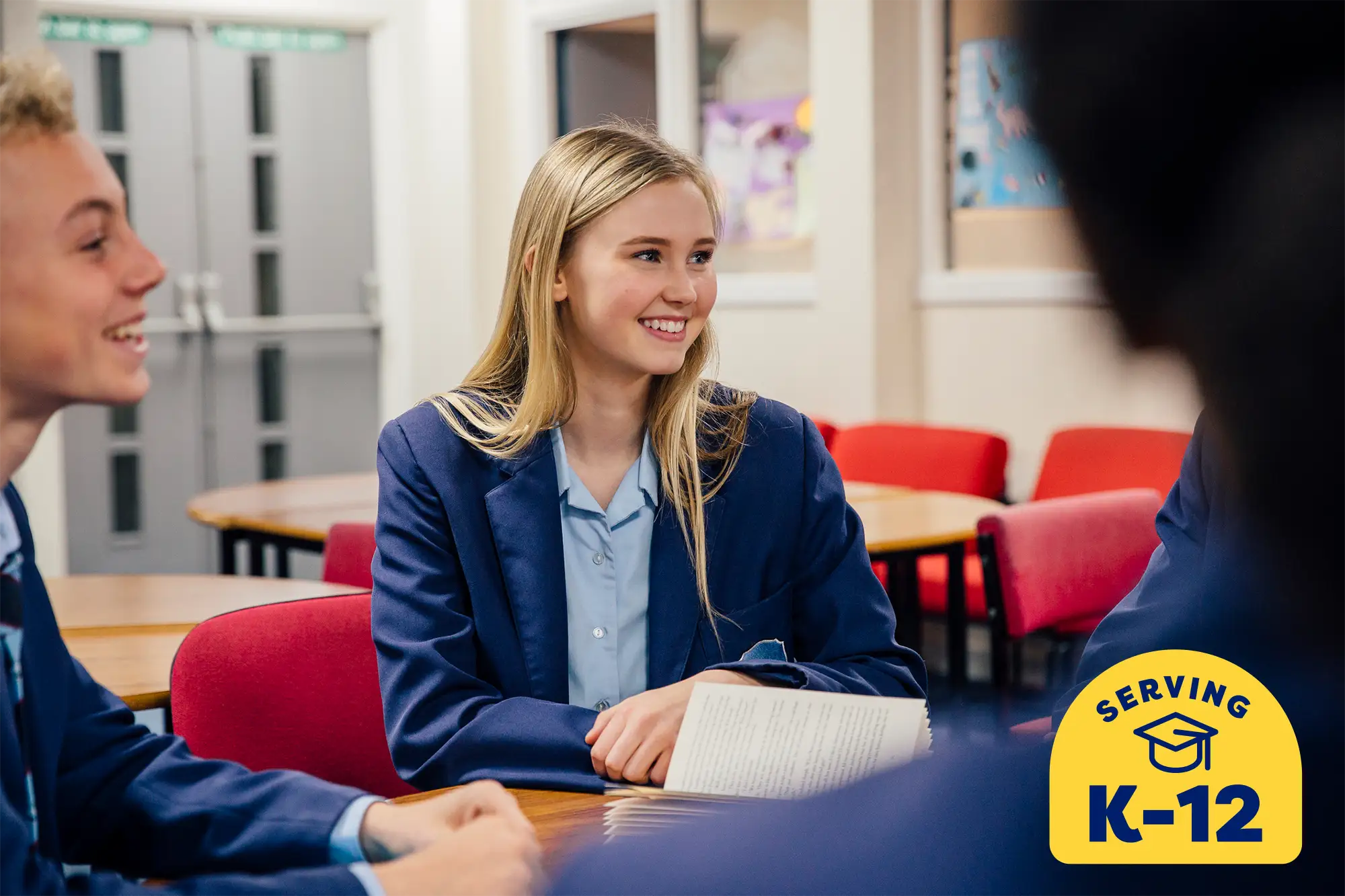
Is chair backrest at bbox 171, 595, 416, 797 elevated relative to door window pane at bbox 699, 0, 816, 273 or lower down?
lower down

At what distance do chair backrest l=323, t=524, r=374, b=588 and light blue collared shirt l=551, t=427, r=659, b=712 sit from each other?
107 cm

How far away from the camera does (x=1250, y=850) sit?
40 cm

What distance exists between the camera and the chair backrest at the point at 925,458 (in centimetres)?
436

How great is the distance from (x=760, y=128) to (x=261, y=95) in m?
2.76

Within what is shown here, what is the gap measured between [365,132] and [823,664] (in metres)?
6.45

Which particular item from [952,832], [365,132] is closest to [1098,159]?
[952,832]

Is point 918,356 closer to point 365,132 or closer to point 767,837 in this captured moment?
point 365,132

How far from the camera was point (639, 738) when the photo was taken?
1.48 m

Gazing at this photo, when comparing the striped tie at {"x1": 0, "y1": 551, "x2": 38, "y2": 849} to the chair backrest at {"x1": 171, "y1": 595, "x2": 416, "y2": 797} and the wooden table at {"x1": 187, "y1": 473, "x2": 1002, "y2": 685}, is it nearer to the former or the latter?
the chair backrest at {"x1": 171, "y1": 595, "x2": 416, "y2": 797}

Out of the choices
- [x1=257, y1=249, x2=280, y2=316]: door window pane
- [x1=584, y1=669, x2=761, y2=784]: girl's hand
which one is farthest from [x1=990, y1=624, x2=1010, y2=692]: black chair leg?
[x1=257, y1=249, x2=280, y2=316]: door window pane

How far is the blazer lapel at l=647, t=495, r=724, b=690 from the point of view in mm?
1731

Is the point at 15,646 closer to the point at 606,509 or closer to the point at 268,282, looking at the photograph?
the point at 606,509

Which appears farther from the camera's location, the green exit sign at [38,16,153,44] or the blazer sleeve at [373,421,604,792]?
the green exit sign at [38,16,153,44]

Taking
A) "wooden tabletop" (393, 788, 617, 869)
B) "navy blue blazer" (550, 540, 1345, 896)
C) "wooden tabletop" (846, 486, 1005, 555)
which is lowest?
"wooden tabletop" (846, 486, 1005, 555)
